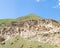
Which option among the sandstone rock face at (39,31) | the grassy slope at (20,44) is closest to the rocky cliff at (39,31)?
the sandstone rock face at (39,31)

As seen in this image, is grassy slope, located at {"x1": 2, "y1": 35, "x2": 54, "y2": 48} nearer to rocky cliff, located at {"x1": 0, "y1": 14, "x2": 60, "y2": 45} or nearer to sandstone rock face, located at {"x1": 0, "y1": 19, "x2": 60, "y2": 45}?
rocky cliff, located at {"x1": 0, "y1": 14, "x2": 60, "y2": 45}

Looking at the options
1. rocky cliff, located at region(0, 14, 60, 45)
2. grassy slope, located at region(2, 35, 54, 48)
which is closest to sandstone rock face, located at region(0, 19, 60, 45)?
rocky cliff, located at region(0, 14, 60, 45)

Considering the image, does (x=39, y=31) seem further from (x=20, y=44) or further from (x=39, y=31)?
(x=20, y=44)

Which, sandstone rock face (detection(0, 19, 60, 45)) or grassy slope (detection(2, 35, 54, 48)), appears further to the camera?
sandstone rock face (detection(0, 19, 60, 45))

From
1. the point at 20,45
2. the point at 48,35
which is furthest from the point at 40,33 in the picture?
the point at 20,45

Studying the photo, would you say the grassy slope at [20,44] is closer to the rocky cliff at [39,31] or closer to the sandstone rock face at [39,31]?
the rocky cliff at [39,31]

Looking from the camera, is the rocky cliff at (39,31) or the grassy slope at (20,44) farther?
the rocky cliff at (39,31)

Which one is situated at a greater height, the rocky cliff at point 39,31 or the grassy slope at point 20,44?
the rocky cliff at point 39,31

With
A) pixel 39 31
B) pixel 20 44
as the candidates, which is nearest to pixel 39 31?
pixel 39 31

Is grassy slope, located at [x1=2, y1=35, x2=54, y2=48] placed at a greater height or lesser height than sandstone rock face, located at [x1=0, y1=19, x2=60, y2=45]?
lesser

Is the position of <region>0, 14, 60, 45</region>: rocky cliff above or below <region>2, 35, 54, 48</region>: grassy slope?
above

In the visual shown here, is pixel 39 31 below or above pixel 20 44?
above

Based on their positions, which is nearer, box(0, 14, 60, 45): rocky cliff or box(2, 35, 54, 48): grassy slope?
box(2, 35, 54, 48): grassy slope

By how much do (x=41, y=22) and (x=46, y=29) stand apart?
4243 millimetres
